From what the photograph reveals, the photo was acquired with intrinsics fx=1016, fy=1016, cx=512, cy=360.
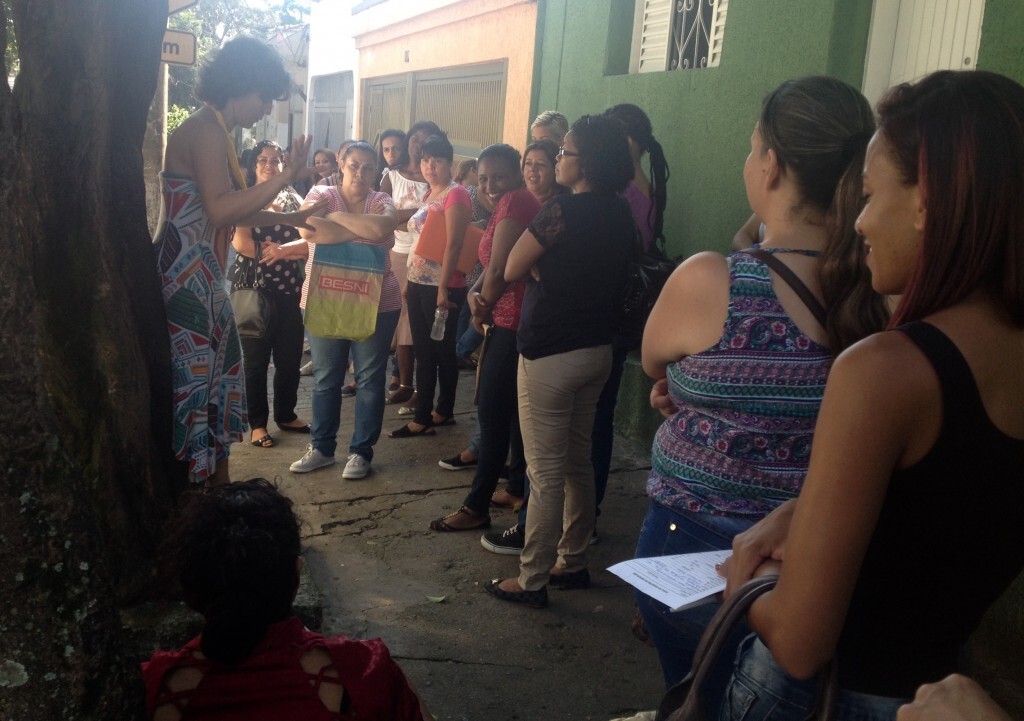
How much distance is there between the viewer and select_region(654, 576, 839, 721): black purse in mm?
1375

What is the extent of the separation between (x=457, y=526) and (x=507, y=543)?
13.9 inches

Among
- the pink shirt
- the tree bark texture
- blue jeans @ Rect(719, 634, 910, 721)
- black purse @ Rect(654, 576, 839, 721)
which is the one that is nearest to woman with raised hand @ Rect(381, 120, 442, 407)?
the pink shirt

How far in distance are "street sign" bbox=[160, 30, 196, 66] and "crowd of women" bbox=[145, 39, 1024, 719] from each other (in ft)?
12.2

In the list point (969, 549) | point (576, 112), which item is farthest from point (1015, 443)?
point (576, 112)

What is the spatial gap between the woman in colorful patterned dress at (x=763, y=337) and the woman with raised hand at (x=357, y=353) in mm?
3724

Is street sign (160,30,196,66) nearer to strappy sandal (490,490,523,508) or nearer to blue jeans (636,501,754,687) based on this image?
strappy sandal (490,490,523,508)

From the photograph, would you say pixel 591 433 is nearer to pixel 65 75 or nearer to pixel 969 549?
pixel 65 75

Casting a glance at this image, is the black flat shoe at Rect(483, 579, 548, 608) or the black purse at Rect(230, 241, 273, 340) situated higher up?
the black purse at Rect(230, 241, 273, 340)

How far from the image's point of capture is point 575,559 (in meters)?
4.53

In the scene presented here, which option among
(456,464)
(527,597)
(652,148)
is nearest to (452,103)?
(456,464)

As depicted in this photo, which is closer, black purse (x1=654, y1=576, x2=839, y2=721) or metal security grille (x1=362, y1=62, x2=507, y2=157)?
black purse (x1=654, y1=576, x2=839, y2=721)

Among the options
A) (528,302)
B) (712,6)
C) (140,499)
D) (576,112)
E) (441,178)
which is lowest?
(140,499)

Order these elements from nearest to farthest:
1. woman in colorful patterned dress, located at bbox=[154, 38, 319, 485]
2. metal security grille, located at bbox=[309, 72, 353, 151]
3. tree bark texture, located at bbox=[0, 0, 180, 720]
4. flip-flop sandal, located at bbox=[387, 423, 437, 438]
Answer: tree bark texture, located at bbox=[0, 0, 180, 720] < woman in colorful patterned dress, located at bbox=[154, 38, 319, 485] < flip-flop sandal, located at bbox=[387, 423, 437, 438] < metal security grille, located at bbox=[309, 72, 353, 151]

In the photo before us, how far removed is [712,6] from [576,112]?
1697 mm
